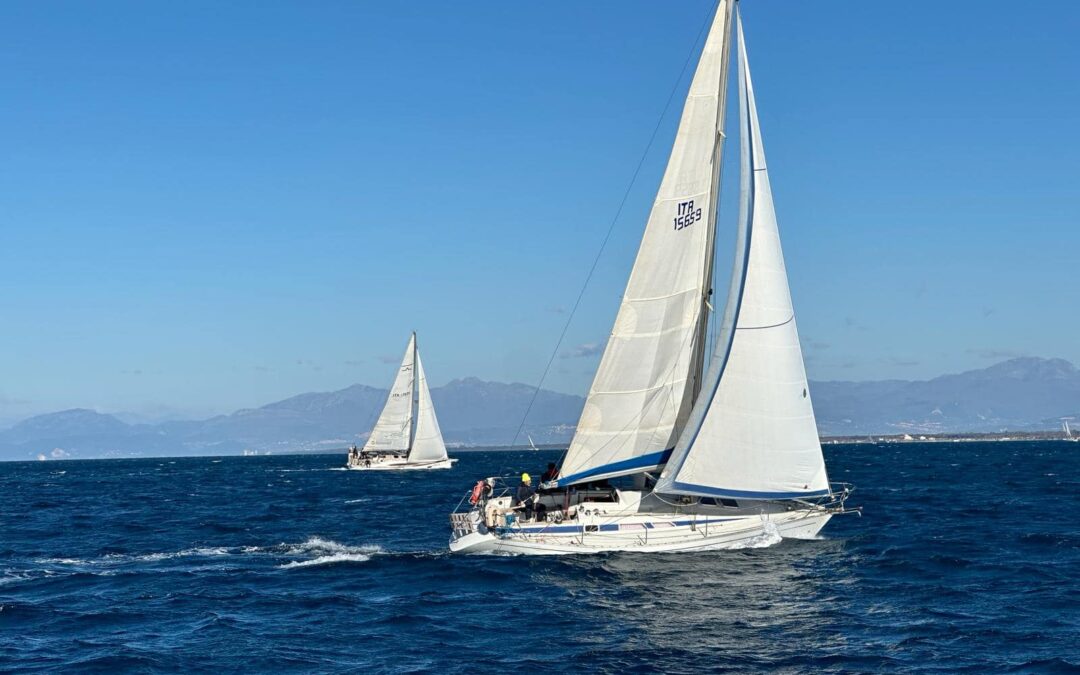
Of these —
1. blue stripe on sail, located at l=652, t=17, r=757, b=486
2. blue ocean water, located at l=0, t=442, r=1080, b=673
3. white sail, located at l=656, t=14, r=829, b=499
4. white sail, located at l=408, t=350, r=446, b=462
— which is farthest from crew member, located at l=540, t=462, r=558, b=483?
white sail, located at l=408, t=350, r=446, b=462

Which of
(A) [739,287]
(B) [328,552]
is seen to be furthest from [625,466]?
(B) [328,552]

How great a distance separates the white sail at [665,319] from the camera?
97.1 feet

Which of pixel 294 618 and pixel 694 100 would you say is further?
pixel 694 100

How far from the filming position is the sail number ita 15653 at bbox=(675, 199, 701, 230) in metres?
29.7

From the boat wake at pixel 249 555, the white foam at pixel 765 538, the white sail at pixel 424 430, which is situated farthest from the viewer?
the white sail at pixel 424 430

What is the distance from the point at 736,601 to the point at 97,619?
13496 mm

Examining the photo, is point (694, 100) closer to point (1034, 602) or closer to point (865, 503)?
point (1034, 602)

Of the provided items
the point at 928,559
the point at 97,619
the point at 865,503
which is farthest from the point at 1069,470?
the point at 97,619

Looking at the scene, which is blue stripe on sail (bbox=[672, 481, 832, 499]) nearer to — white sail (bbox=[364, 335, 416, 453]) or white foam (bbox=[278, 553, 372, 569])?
white foam (bbox=[278, 553, 372, 569])

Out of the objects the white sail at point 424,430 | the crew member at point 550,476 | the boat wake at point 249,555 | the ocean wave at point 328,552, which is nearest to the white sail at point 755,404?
the crew member at point 550,476

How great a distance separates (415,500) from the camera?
57438 millimetres

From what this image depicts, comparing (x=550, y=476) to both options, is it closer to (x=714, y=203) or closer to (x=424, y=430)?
(x=714, y=203)

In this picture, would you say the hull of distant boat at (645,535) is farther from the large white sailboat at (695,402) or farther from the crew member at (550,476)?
the crew member at (550,476)

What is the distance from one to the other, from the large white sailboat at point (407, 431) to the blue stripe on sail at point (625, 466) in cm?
6662
